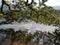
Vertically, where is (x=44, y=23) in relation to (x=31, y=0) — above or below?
below

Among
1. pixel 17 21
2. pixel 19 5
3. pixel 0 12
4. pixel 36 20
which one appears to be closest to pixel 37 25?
pixel 36 20

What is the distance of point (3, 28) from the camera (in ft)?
6.00

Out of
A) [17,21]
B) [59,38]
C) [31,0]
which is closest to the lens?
[59,38]

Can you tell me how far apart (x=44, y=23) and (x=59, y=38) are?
1.03 ft

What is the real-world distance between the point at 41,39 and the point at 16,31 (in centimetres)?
24

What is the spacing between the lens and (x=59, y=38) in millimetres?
1649

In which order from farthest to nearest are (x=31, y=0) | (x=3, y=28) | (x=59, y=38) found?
(x=31, y=0)
(x=3, y=28)
(x=59, y=38)

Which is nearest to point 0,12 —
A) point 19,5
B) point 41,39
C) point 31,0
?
point 19,5

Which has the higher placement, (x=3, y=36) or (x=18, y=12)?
(x=18, y=12)

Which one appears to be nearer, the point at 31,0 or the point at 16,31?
the point at 16,31

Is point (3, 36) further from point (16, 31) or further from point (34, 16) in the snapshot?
point (34, 16)

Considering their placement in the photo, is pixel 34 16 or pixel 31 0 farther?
pixel 31 0

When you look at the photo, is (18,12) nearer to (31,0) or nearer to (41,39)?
(31,0)

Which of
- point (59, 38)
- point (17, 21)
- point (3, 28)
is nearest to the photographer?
point (59, 38)
